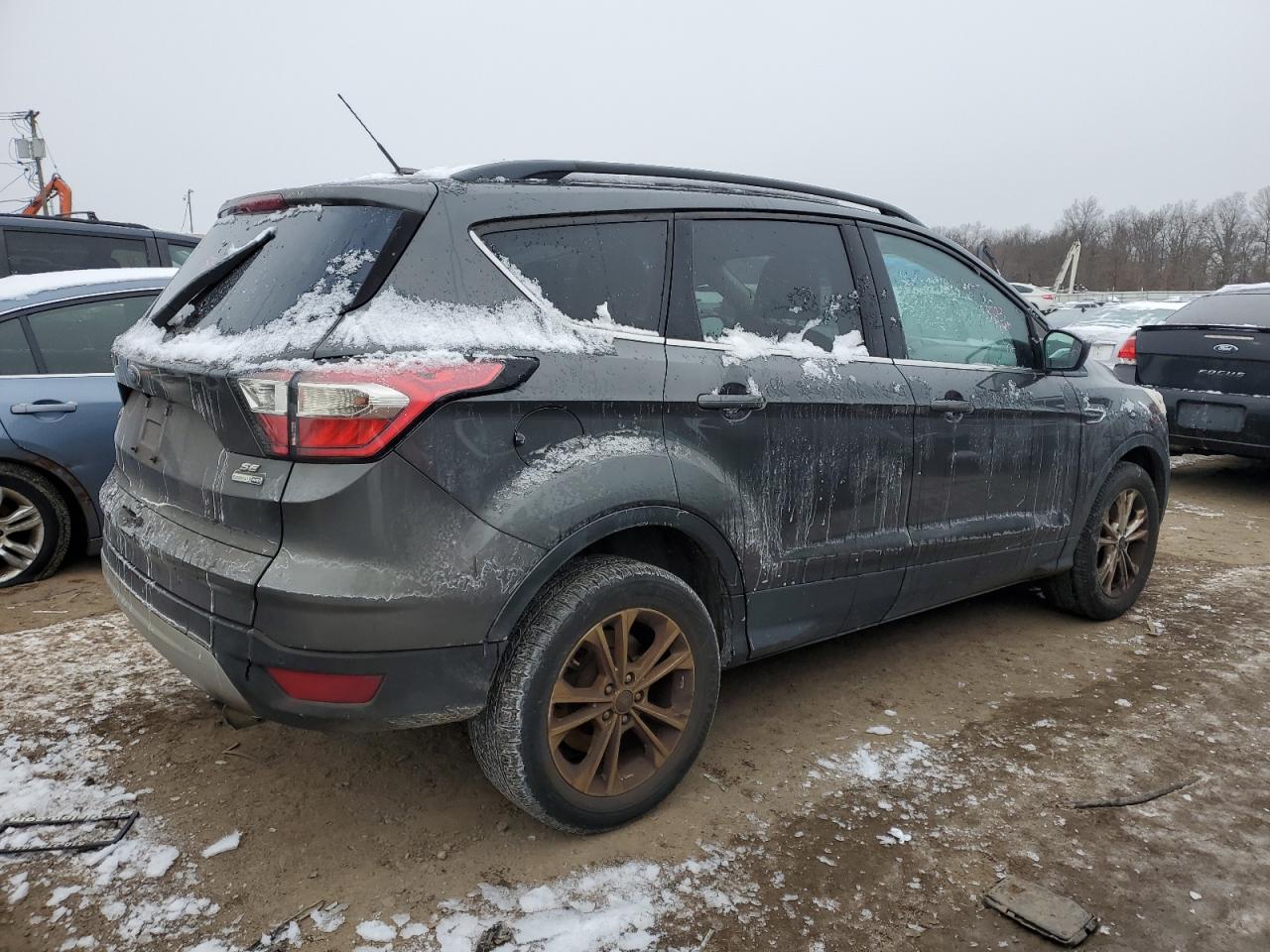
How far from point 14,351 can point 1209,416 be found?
779 cm

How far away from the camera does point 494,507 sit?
7.41 feet

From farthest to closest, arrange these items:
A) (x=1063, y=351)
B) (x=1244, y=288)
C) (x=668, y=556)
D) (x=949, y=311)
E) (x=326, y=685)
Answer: (x=1244, y=288) → (x=1063, y=351) → (x=949, y=311) → (x=668, y=556) → (x=326, y=685)

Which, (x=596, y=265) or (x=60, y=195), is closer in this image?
(x=596, y=265)

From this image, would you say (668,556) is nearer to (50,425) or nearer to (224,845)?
(224,845)

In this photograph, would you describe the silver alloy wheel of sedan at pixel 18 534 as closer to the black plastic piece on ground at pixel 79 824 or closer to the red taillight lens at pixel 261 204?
the black plastic piece on ground at pixel 79 824

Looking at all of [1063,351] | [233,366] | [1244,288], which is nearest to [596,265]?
[233,366]

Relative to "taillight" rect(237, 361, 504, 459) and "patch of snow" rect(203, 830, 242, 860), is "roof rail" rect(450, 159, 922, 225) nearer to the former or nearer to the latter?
"taillight" rect(237, 361, 504, 459)

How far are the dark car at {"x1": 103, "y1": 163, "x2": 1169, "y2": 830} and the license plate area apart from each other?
15.1 feet

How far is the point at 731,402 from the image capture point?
2.76 metres

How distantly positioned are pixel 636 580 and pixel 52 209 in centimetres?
2569

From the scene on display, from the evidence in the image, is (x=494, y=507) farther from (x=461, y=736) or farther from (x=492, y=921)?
(x=461, y=736)

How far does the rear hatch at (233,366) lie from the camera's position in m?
2.20

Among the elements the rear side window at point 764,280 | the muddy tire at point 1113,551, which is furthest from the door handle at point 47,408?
the muddy tire at point 1113,551

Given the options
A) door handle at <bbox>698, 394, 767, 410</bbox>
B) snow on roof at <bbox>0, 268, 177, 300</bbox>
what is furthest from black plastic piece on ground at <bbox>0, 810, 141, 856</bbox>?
snow on roof at <bbox>0, 268, 177, 300</bbox>
